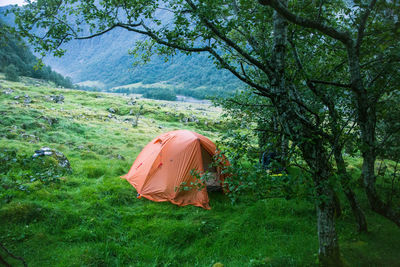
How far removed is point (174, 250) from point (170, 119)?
46.7m

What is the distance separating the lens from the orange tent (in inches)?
367

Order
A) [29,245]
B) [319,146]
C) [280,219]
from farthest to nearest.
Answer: [280,219], [29,245], [319,146]

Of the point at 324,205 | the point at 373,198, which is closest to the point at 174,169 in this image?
the point at 324,205

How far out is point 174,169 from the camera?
9930 mm

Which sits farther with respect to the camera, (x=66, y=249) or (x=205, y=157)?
(x=205, y=157)

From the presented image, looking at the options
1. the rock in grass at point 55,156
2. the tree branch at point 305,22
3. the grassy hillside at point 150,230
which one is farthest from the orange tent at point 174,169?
the tree branch at point 305,22

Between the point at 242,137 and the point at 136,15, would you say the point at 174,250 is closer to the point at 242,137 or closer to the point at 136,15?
the point at 242,137

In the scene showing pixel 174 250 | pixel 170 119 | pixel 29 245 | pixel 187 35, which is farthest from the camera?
pixel 170 119

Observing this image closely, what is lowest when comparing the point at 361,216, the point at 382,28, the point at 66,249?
the point at 66,249

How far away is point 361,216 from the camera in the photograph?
6.52 m

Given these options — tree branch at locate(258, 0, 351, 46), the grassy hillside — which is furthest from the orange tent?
tree branch at locate(258, 0, 351, 46)

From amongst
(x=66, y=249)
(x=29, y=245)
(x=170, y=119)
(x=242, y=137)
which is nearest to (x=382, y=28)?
(x=242, y=137)

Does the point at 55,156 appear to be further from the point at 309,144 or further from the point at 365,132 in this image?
the point at 365,132

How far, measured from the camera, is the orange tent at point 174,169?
9.33 metres
